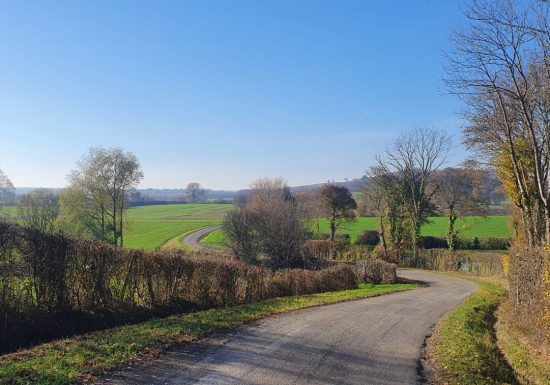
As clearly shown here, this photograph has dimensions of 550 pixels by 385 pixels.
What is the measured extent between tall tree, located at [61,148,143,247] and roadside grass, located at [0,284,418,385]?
42.6 m

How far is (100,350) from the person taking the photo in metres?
8.77

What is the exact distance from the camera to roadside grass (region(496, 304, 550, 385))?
347 inches

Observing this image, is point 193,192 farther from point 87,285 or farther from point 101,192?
point 87,285

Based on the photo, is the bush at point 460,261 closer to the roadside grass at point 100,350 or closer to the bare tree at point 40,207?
the roadside grass at point 100,350

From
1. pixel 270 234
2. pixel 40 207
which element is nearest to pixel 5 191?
pixel 40 207

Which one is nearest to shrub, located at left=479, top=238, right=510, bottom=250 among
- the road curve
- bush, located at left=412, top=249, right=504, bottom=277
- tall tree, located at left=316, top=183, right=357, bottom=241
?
bush, located at left=412, top=249, right=504, bottom=277

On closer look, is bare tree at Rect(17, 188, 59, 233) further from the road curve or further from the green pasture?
the green pasture

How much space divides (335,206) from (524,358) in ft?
169

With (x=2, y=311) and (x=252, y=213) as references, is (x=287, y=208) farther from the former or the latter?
(x=2, y=311)

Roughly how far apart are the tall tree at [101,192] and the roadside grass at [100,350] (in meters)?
42.6

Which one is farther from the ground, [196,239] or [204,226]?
[204,226]

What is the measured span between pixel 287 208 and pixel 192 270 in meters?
26.1

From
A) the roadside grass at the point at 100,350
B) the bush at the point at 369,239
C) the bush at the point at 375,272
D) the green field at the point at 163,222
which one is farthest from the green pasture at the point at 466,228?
the roadside grass at the point at 100,350

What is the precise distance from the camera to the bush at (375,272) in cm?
3275
